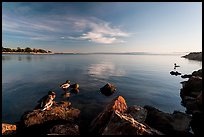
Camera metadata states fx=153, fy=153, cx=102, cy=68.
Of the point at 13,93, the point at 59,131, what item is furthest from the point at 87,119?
the point at 13,93

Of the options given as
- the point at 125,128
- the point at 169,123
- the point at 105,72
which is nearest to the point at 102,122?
the point at 125,128

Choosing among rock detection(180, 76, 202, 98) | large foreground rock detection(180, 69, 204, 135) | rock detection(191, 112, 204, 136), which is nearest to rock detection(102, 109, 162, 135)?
rock detection(191, 112, 204, 136)

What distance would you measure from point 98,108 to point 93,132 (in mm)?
7184

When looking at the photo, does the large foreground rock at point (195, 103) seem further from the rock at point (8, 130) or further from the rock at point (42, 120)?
the rock at point (8, 130)

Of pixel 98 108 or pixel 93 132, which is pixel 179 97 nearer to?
pixel 98 108

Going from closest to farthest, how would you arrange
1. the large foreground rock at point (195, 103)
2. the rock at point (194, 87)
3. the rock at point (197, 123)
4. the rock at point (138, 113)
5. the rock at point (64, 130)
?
the rock at point (64, 130)
the rock at point (138, 113)
the rock at point (197, 123)
the large foreground rock at point (195, 103)
the rock at point (194, 87)

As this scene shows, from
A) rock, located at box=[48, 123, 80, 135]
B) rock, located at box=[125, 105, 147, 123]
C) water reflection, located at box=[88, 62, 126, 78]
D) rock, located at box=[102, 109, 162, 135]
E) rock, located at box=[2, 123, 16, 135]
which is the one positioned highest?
rock, located at box=[102, 109, 162, 135]

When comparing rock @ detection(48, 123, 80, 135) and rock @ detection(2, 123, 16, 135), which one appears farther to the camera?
rock @ detection(2, 123, 16, 135)

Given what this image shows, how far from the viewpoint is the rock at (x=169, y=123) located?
11534 millimetres

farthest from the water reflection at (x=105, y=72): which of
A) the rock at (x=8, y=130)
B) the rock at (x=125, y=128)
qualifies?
the rock at (x=125, y=128)

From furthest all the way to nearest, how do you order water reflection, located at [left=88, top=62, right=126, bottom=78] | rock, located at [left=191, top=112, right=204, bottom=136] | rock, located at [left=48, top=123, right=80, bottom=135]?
water reflection, located at [left=88, top=62, right=126, bottom=78] → rock, located at [left=191, top=112, right=204, bottom=136] → rock, located at [left=48, top=123, right=80, bottom=135]

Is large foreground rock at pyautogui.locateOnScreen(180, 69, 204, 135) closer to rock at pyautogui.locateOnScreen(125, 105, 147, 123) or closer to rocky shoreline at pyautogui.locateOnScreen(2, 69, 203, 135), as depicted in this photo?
rocky shoreline at pyautogui.locateOnScreen(2, 69, 203, 135)

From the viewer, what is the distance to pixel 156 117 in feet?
42.3

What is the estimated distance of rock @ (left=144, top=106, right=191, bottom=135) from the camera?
11534 millimetres
